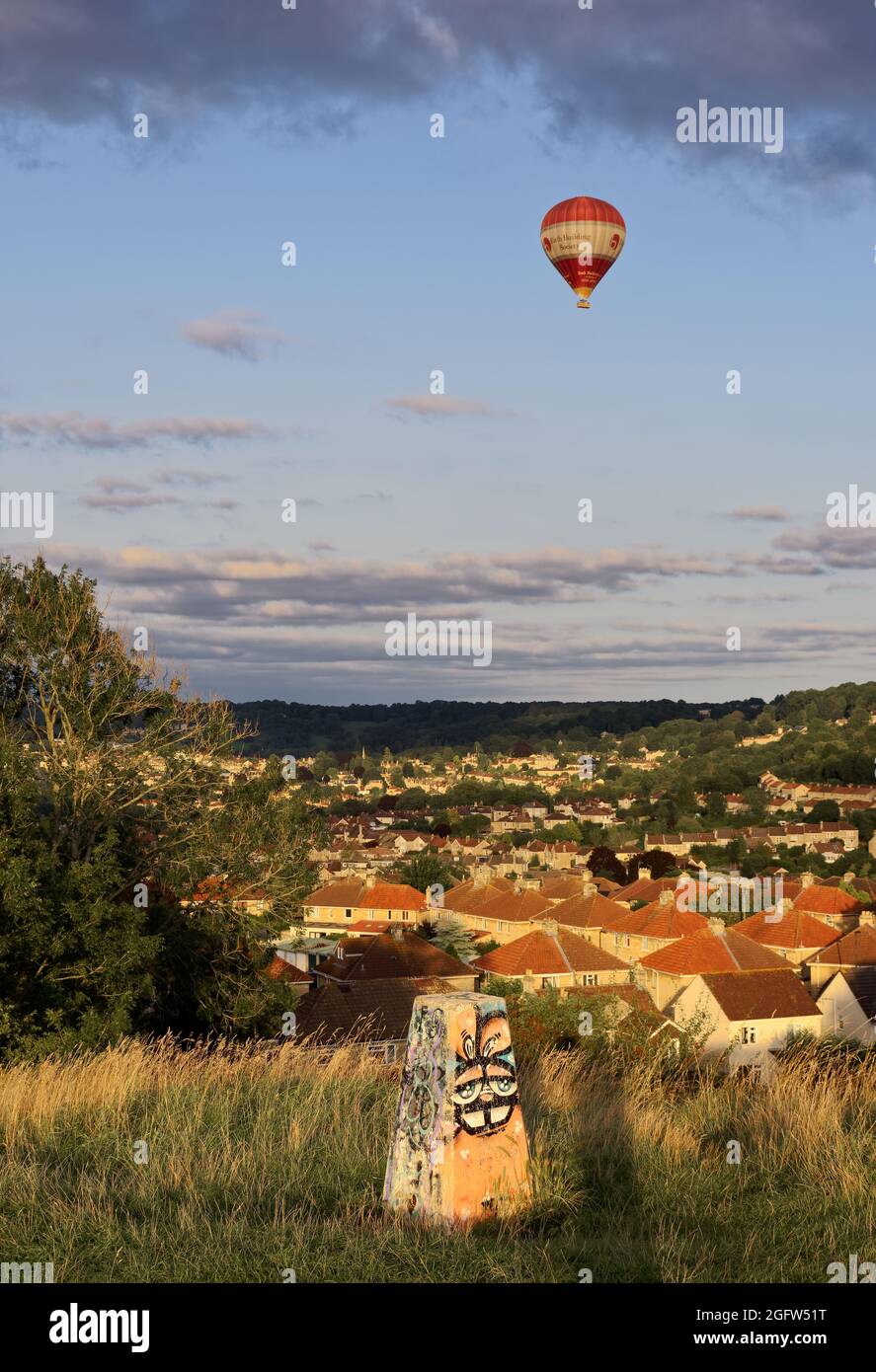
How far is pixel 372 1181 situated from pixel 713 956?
33.5 m

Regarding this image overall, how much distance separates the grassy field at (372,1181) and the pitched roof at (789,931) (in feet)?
127

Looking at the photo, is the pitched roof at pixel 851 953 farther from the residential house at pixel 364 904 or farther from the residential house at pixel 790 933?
the residential house at pixel 364 904

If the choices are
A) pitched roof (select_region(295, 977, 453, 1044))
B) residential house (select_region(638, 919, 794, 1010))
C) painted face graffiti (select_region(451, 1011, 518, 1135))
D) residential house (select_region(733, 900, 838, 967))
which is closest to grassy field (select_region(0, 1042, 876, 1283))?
painted face graffiti (select_region(451, 1011, 518, 1135))

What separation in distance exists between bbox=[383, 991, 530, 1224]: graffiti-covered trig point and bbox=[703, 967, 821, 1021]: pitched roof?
26758 millimetres

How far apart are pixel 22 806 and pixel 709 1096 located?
10.2m

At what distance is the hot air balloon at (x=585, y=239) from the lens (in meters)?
31.4

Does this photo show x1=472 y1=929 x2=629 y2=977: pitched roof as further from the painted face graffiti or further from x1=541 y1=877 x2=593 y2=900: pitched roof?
the painted face graffiti

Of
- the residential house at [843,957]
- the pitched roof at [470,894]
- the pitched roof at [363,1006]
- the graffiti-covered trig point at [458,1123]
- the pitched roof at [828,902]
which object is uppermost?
the graffiti-covered trig point at [458,1123]

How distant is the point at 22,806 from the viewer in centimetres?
1549

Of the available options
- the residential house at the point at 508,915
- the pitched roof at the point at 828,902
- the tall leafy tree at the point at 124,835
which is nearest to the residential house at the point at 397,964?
the tall leafy tree at the point at 124,835

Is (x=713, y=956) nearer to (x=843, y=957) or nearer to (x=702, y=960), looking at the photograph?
(x=702, y=960)
